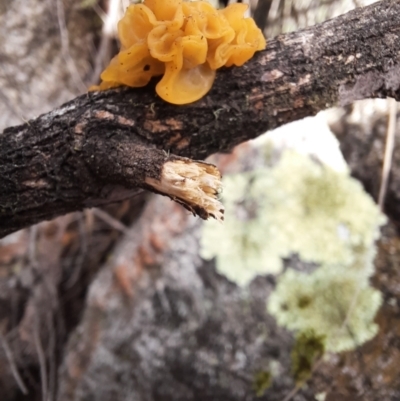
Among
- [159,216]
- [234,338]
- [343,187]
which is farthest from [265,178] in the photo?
[234,338]

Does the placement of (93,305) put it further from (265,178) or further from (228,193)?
(265,178)

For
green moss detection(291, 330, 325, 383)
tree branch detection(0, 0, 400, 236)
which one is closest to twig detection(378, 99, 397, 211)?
green moss detection(291, 330, 325, 383)

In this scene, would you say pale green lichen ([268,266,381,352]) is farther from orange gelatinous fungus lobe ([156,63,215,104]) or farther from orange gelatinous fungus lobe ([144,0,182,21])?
orange gelatinous fungus lobe ([144,0,182,21])

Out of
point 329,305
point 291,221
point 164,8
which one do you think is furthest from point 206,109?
point 329,305

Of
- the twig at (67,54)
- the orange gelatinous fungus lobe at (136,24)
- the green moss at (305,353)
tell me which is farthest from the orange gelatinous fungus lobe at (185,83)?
the twig at (67,54)

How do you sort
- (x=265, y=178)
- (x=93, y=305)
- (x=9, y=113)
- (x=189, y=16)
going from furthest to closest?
(x=9, y=113)
(x=93, y=305)
(x=265, y=178)
(x=189, y=16)

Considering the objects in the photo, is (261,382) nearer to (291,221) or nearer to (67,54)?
(291,221)
